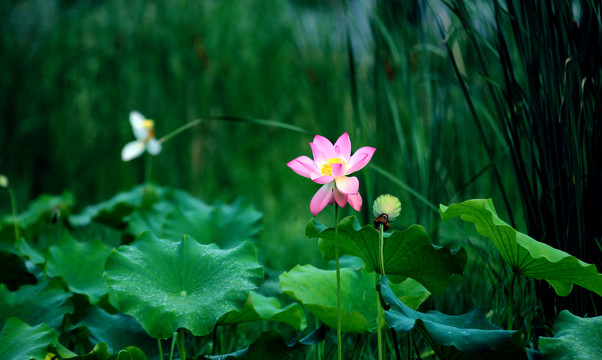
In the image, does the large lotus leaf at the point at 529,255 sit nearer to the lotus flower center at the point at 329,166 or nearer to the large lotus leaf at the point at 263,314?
the lotus flower center at the point at 329,166

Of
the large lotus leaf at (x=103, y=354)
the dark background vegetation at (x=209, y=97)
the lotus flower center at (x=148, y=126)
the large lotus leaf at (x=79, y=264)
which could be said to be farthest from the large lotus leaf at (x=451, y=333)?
the lotus flower center at (x=148, y=126)

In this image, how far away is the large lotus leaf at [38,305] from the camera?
974 millimetres

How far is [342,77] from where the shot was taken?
2.61 m

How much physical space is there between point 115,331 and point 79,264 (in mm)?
244

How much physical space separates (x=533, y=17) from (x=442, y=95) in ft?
1.77

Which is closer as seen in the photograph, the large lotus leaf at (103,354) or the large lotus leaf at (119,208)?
the large lotus leaf at (103,354)

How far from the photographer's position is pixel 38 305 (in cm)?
99

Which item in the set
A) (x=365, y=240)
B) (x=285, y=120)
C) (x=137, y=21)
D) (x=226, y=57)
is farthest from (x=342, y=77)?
(x=365, y=240)

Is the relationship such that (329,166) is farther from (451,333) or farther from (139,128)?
(139,128)

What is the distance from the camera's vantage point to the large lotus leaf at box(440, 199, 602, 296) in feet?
2.45

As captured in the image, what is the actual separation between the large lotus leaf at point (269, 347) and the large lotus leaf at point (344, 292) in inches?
2.6

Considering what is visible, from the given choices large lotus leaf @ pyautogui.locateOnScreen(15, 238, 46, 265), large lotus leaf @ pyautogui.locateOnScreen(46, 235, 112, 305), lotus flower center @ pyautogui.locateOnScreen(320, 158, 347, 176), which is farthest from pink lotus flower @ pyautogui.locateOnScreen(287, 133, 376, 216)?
large lotus leaf @ pyautogui.locateOnScreen(15, 238, 46, 265)

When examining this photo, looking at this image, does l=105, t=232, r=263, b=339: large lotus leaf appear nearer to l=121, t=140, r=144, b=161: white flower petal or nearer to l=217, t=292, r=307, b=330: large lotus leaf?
l=217, t=292, r=307, b=330: large lotus leaf

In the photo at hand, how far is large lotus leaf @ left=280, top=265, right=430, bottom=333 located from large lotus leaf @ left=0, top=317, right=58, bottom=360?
1.27ft
